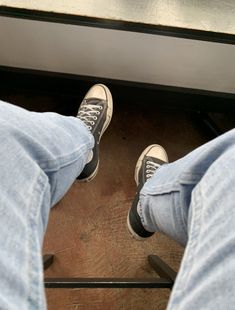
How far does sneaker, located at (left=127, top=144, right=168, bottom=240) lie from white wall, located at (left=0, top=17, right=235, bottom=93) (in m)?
0.26

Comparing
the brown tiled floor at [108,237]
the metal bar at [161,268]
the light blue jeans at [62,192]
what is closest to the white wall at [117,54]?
the brown tiled floor at [108,237]

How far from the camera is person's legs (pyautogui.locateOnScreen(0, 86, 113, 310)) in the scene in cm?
39

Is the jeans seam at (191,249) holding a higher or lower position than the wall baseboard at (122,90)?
higher

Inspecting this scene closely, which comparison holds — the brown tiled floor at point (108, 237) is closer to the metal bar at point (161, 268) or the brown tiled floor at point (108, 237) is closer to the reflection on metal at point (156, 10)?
the metal bar at point (161, 268)

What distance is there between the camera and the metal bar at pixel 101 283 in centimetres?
78

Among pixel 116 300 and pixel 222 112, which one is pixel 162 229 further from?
pixel 222 112

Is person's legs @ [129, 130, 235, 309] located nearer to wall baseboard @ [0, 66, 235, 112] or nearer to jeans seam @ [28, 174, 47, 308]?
jeans seam @ [28, 174, 47, 308]

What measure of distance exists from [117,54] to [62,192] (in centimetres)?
55

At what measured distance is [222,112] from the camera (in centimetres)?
123

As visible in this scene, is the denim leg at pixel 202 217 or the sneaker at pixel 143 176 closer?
the denim leg at pixel 202 217

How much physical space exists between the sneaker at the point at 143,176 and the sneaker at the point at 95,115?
0.13m

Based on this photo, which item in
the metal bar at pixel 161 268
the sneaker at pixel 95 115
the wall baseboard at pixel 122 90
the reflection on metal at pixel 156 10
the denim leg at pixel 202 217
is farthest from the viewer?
the wall baseboard at pixel 122 90

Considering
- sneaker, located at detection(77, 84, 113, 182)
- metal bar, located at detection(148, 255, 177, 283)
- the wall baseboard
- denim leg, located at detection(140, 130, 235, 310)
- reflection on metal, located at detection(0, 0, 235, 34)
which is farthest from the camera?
the wall baseboard

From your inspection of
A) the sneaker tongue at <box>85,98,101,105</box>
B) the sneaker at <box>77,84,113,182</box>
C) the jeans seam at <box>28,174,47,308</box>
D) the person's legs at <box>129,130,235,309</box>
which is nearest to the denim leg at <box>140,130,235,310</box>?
the person's legs at <box>129,130,235,309</box>
